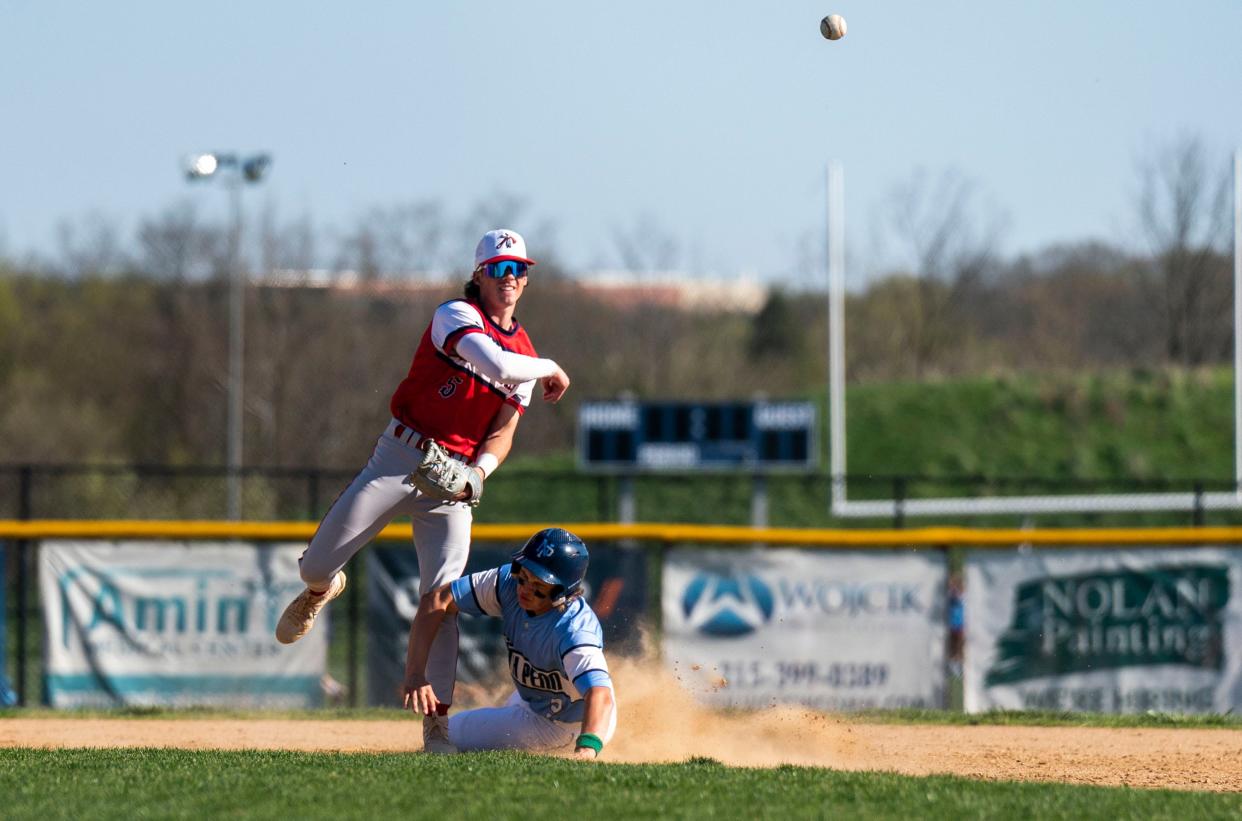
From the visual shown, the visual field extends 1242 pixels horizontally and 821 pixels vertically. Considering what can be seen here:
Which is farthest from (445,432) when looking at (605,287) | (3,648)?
(605,287)

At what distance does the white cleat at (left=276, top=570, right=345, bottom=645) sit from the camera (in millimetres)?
7676

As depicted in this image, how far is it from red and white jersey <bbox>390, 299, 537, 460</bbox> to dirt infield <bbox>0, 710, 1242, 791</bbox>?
1752mm

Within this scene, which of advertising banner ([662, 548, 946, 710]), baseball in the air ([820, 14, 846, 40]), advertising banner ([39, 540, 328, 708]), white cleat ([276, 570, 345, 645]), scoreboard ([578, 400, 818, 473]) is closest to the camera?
white cleat ([276, 570, 345, 645])

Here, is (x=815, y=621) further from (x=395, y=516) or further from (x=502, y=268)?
(x=502, y=268)

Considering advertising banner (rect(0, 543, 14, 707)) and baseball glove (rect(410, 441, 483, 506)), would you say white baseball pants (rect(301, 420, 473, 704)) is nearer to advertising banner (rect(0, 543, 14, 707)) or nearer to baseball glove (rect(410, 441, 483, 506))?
baseball glove (rect(410, 441, 483, 506))

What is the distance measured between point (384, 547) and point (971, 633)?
5.02 metres

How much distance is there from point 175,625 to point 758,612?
16.0ft

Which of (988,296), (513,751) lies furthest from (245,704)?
(988,296)

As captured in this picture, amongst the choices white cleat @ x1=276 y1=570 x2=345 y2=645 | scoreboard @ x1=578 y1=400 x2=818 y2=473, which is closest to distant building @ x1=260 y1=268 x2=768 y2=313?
scoreboard @ x1=578 y1=400 x2=818 y2=473

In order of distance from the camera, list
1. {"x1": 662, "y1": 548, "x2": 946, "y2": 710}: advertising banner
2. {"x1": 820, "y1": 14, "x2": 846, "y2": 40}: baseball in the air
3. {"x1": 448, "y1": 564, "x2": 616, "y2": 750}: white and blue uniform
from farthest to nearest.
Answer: {"x1": 662, "y1": 548, "x2": 946, "y2": 710}: advertising banner, {"x1": 820, "y1": 14, "x2": 846, "y2": 40}: baseball in the air, {"x1": 448, "y1": 564, "x2": 616, "y2": 750}: white and blue uniform

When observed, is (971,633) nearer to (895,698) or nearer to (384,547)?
(895,698)

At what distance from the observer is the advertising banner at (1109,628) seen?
13.8 m

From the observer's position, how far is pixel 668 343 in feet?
164

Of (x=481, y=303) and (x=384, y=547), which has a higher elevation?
(x=481, y=303)
